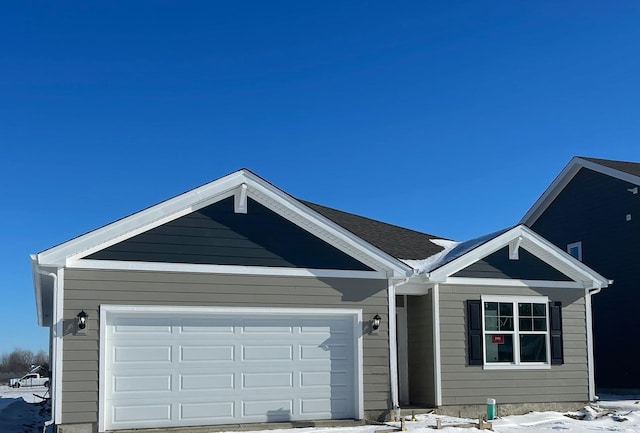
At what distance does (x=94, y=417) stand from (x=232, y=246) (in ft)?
11.7

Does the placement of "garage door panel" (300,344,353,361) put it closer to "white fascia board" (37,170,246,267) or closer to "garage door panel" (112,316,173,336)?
"garage door panel" (112,316,173,336)

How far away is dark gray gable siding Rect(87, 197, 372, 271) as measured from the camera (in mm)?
12305

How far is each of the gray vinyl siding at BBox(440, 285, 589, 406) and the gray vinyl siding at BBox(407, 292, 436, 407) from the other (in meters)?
0.25

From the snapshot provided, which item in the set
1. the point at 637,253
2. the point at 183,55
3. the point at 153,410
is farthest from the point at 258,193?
the point at 637,253

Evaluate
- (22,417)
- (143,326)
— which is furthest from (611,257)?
(22,417)

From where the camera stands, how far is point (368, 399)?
1333cm

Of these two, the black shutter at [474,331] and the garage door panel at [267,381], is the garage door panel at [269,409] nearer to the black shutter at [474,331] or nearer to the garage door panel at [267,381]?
the garage door panel at [267,381]

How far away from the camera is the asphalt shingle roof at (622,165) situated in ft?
67.4

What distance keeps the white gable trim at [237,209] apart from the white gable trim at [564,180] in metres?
9.68

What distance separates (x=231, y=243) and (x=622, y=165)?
45.0ft

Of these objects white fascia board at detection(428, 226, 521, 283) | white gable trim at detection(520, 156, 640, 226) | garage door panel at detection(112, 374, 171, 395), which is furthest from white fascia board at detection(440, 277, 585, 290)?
garage door panel at detection(112, 374, 171, 395)

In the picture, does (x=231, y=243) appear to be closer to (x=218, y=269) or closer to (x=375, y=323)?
(x=218, y=269)

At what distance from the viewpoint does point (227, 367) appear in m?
12.6

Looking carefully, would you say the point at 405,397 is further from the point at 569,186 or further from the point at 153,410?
the point at 569,186
